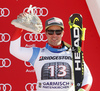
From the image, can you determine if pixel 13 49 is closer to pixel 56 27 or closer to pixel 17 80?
pixel 56 27

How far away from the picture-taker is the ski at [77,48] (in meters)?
2.83

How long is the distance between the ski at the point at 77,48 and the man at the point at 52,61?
0.05 meters

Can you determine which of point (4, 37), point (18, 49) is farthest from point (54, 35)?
point (4, 37)

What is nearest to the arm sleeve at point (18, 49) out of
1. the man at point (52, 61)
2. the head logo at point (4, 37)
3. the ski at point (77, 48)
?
the man at point (52, 61)

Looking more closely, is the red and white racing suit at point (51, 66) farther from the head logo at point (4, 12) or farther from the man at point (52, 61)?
the head logo at point (4, 12)

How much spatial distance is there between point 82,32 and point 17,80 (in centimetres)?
124

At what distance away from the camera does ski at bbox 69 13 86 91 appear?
9.29 feet

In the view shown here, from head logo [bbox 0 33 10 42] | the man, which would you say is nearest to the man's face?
the man

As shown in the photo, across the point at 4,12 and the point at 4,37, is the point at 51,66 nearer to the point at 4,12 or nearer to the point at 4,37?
the point at 4,37

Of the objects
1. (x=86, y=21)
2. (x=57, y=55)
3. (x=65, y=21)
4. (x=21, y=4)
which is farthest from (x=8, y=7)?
(x=57, y=55)

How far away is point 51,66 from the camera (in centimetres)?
276

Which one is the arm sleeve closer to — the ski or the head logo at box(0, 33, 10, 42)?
the ski

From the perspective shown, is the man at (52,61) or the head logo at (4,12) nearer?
the man at (52,61)

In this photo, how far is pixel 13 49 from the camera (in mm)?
2752
